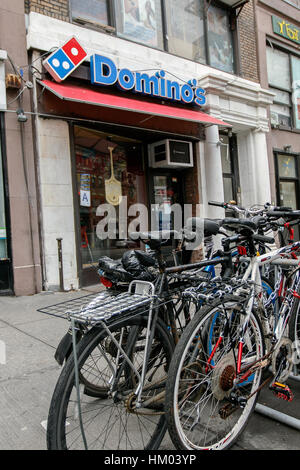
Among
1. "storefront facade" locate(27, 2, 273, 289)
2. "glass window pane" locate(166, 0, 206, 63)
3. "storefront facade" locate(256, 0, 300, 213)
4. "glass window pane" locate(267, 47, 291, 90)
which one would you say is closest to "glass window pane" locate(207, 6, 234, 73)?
"storefront facade" locate(27, 2, 273, 289)

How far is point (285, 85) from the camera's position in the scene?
497 inches

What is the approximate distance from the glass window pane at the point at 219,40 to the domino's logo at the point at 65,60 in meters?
4.94

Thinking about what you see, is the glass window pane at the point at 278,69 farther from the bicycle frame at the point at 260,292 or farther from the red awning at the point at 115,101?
the bicycle frame at the point at 260,292

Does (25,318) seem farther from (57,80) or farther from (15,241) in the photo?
(57,80)

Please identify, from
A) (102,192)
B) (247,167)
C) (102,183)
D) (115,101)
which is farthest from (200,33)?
(102,192)

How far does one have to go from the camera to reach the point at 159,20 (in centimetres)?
898

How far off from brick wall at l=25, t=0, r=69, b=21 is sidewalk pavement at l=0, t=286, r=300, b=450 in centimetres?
554

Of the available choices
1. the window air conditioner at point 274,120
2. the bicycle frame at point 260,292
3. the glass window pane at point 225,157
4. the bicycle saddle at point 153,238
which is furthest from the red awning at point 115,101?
the bicycle frame at point 260,292

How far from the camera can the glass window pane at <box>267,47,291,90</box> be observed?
39.7 feet

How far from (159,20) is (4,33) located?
13.6ft

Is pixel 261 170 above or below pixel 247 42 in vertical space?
below

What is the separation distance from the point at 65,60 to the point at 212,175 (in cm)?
450

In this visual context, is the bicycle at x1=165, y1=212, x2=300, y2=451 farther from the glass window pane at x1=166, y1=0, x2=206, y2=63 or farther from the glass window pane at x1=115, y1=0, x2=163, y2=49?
the glass window pane at x1=166, y1=0, x2=206, y2=63

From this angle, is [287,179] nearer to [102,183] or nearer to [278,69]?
[278,69]
